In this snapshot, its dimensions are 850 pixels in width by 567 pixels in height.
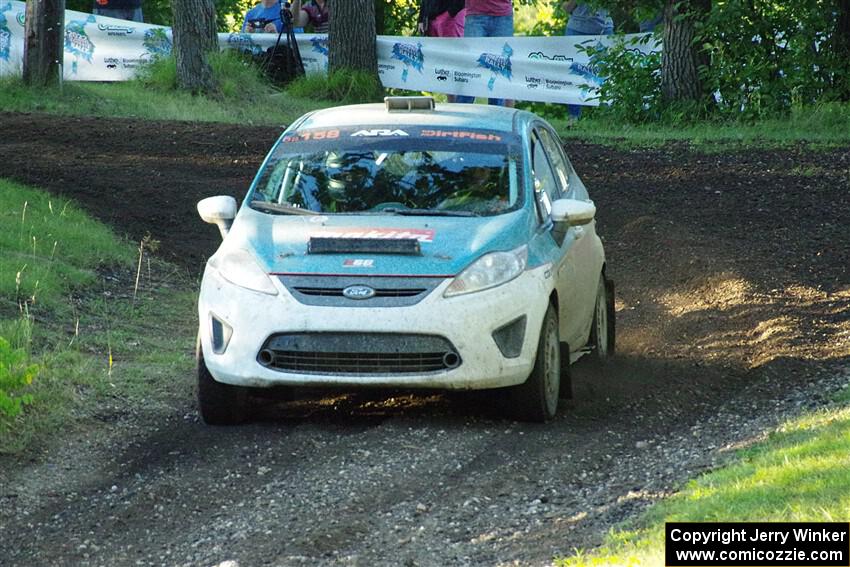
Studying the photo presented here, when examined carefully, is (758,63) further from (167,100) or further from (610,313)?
(610,313)

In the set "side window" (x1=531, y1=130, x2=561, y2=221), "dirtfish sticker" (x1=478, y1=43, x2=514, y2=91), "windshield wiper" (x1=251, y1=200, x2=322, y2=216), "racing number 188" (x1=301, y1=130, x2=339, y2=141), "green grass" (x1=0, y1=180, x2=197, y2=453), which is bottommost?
"green grass" (x1=0, y1=180, x2=197, y2=453)

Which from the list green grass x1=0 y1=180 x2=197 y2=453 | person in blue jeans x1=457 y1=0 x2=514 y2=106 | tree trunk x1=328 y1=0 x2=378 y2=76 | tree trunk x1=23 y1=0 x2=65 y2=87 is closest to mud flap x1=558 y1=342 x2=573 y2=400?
green grass x1=0 y1=180 x2=197 y2=453

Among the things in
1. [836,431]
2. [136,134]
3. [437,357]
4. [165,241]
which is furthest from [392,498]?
[136,134]

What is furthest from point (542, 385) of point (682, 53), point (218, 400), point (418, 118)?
point (682, 53)

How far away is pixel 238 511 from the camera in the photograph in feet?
21.7

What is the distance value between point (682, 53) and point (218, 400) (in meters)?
13.9

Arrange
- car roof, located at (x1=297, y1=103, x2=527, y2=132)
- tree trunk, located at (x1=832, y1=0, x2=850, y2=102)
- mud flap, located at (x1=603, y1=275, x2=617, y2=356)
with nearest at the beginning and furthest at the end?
1. car roof, located at (x1=297, y1=103, x2=527, y2=132)
2. mud flap, located at (x1=603, y1=275, x2=617, y2=356)
3. tree trunk, located at (x1=832, y1=0, x2=850, y2=102)

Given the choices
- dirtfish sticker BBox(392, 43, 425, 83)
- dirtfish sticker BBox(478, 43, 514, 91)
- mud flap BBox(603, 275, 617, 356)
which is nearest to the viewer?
mud flap BBox(603, 275, 617, 356)

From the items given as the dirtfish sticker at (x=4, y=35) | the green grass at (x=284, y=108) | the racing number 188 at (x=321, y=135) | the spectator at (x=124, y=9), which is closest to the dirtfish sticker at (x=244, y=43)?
the green grass at (x=284, y=108)

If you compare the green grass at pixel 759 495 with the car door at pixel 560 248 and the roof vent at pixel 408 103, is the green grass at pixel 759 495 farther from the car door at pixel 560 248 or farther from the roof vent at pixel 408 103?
the roof vent at pixel 408 103

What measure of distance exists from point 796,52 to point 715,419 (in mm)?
13381

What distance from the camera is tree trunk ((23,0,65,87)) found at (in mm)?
19922

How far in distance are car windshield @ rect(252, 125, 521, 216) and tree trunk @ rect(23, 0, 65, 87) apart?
11874 mm

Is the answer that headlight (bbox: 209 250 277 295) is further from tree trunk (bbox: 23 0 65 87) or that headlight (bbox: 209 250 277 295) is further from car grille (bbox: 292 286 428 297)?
tree trunk (bbox: 23 0 65 87)
